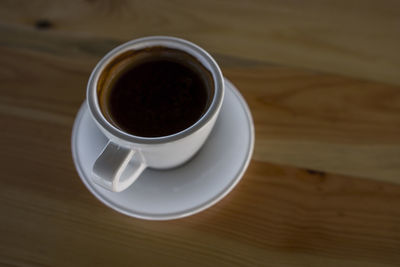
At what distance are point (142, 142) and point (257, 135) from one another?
283 millimetres

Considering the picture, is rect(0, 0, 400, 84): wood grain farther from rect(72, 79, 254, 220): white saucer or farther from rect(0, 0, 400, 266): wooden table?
rect(72, 79, 254, 220): white saucer

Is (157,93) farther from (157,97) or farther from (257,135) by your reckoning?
(257,135)

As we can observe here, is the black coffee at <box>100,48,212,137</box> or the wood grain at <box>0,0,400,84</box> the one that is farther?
the wood grain at <box>0,0,400,84</box>

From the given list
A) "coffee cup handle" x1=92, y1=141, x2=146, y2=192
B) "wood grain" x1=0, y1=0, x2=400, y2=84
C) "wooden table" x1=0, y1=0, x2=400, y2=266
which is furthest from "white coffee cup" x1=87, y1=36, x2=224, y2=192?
"wood grain" x1=0, y1=0, x2=400, y2=84

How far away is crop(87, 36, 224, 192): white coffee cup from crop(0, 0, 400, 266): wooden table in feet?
0.37

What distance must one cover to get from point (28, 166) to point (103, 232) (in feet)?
0.67

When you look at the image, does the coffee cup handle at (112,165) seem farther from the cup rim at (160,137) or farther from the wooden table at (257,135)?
the wooden table at (257,135)

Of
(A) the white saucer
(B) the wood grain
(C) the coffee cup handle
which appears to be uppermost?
(B) the wood grain

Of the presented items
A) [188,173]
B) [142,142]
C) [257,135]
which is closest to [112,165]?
[142,142]

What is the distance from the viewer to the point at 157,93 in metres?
0.65

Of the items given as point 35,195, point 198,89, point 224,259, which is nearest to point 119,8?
point 198,89

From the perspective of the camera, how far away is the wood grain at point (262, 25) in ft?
2.67

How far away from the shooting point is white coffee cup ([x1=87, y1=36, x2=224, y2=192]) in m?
0.53

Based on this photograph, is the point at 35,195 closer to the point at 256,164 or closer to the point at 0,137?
the point at 0,137
